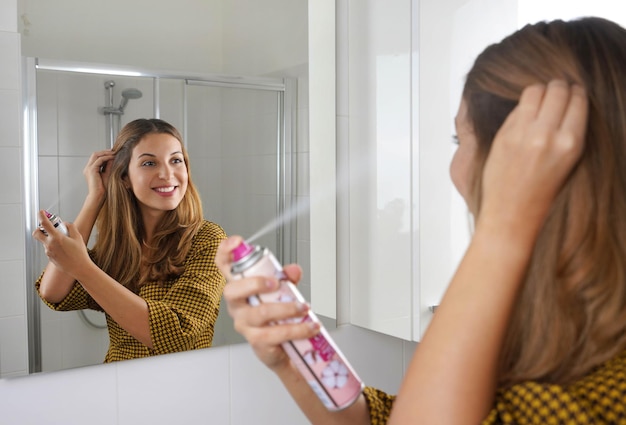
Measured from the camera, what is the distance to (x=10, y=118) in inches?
39.7

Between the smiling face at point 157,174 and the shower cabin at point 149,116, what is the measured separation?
0.09 ft

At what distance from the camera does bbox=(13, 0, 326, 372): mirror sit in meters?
1.04

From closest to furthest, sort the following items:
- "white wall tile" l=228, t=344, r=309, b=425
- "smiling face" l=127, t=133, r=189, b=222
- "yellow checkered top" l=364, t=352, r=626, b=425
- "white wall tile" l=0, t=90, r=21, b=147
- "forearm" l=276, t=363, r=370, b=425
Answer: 1. "yellow checkered top" l=364, t=352, r=626, b=425
2. "forearm" l=276, t=363, r=370, b=425
3. "white wall tile" l=0, t=90, r=21, b=147
4. "smiling face" l=127, t=133, r=189, b=222
5. "white wall tile" l=228, t=344, r=309, b=425

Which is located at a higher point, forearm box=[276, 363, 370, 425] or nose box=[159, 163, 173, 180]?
nose box=[159, 163, 173, 180]

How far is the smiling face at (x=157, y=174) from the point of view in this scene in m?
1.10

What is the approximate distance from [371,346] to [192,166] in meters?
0.59

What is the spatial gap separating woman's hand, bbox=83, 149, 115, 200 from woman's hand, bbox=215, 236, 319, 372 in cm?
59

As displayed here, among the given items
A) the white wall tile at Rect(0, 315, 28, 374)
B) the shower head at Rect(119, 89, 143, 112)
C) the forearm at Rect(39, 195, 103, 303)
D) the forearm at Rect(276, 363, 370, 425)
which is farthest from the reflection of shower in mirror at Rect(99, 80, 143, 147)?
the forearm at Rect(276, 363, 370, 425)

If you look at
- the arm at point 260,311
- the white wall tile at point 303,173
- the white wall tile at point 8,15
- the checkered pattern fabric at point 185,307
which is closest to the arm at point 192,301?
the checkered pattern fabric at point 185,307

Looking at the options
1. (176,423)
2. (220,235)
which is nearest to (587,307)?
(220,235)

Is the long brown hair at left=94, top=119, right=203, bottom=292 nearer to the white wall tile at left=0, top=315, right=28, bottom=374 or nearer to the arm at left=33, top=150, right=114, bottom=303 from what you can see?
the arm at left=33, top=150, right=114, bottom=303

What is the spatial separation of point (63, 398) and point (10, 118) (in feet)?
1.52

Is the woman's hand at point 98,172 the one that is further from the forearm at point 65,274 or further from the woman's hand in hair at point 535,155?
the woman's hand in hair at point 535,155

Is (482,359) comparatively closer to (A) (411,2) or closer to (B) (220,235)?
(B) (220,235)
